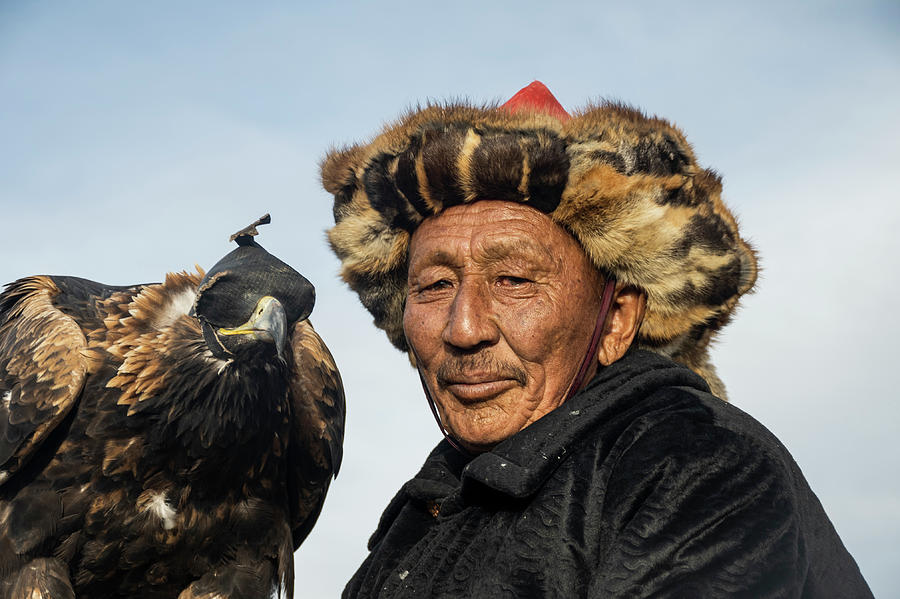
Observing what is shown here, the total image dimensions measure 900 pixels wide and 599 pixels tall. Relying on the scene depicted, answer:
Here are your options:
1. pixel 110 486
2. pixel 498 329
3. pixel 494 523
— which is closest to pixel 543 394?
pixel 498 329

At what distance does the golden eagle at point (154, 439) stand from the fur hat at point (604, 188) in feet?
5.91

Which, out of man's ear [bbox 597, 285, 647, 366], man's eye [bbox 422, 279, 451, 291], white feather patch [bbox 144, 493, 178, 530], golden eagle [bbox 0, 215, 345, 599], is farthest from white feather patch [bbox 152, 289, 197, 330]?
man's ear [bbox 597, 285, 647, 366]

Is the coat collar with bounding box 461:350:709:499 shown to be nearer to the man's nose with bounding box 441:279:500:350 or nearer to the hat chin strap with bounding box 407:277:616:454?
the hat chin strap with bounding box 407:277:616:454

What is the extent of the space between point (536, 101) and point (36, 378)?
9.67ft

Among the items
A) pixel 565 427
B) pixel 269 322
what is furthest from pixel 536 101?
pixel 269 322

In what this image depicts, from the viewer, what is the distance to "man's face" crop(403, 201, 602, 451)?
2.45 m

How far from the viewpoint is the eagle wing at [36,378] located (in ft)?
13.8

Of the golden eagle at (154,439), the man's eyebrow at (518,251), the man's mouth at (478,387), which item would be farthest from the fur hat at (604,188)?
the golden eagle at (154,439)

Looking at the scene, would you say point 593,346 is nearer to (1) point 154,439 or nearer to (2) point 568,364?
(2) point 568,364

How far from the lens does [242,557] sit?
15.4 feet

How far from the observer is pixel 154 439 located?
14.1 ft

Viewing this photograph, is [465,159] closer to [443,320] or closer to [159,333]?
[443,320]

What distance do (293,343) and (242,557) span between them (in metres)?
1.24

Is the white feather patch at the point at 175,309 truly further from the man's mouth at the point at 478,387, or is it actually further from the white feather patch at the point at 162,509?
the man's mouth at the point at 478,387
